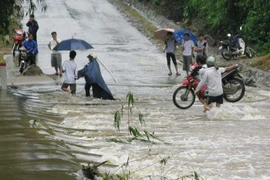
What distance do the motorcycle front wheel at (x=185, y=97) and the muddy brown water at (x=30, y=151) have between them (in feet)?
10.5

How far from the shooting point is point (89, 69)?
51.2ft

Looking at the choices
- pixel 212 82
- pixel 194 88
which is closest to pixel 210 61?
pixel 212 82

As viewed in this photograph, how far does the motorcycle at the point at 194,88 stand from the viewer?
13.9 m

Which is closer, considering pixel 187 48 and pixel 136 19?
pixel 187 48

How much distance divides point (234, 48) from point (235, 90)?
8.57 m

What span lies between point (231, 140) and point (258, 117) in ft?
9.33

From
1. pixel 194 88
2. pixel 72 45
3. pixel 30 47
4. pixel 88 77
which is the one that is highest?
pixel 72 45

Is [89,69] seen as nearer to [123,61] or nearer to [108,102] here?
[108,102]

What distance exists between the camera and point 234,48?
2306cm

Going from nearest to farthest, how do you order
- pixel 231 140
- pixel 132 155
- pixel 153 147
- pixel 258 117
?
pixel 132 155 < pixel 153 147 < pixel 231 140 < pixel 258 117

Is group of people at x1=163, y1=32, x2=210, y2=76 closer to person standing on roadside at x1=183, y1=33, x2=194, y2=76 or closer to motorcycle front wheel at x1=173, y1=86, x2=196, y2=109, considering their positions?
person standing on roadside at x1=183, y1=33, x2=194, y2=76

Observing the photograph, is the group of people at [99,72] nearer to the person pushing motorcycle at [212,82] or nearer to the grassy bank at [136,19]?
the person pushing motorcycle at [212,82]

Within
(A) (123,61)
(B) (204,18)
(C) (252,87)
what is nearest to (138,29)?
(B) (204,18)

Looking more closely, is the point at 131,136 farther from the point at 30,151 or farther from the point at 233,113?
the point at 233,113
